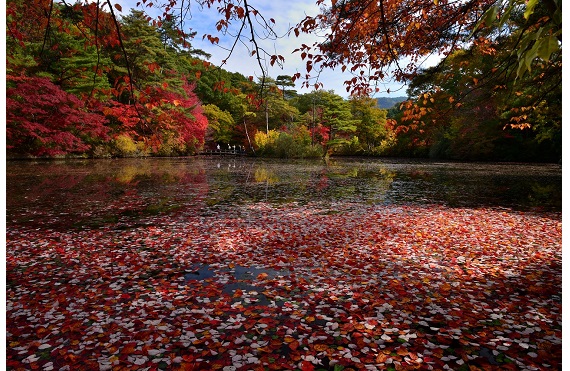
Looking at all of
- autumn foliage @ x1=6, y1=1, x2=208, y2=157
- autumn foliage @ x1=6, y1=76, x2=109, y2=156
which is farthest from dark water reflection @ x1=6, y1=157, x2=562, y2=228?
autumn foliage @ x1=6, y1=76, x2=109, y2=156

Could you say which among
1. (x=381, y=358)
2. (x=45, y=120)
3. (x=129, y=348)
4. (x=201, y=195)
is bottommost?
(x=381, y=358)

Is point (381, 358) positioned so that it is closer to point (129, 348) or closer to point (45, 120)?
point (129, 348)

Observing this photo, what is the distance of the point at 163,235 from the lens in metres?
6.55

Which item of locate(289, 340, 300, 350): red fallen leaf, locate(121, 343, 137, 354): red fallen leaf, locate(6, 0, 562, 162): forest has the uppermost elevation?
locate(6, 0, 562, 162): forest

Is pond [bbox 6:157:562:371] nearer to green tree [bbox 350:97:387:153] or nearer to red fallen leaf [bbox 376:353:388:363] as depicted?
red fallen leaf [bbox 376:353:388:363]

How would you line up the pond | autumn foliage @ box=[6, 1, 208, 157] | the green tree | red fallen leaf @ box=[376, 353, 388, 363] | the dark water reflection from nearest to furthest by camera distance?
1. red fallen leaf @ box=[376, 353, 388, 363]
2. the pond
3. the dark water reflection
4. autumn foliage @ box=[6, 1, 208, 157]
5. the green tree

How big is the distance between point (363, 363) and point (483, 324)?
4.52 feet

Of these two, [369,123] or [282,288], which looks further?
[369,123]

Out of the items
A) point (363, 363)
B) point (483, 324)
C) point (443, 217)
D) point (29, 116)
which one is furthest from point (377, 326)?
point (29, 116)

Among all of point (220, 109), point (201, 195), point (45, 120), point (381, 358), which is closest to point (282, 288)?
point (381, 358)

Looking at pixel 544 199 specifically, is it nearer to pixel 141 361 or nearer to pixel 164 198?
pixel 164 198

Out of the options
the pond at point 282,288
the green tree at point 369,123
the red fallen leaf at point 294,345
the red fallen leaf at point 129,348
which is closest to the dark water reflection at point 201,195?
the pond at point 282,288

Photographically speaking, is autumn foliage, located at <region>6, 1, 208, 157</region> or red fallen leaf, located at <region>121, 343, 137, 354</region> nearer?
red fallen leaf, located at <region>121, 343, 137, 354</region>

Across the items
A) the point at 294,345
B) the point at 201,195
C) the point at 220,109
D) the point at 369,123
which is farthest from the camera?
the point at 220,109
